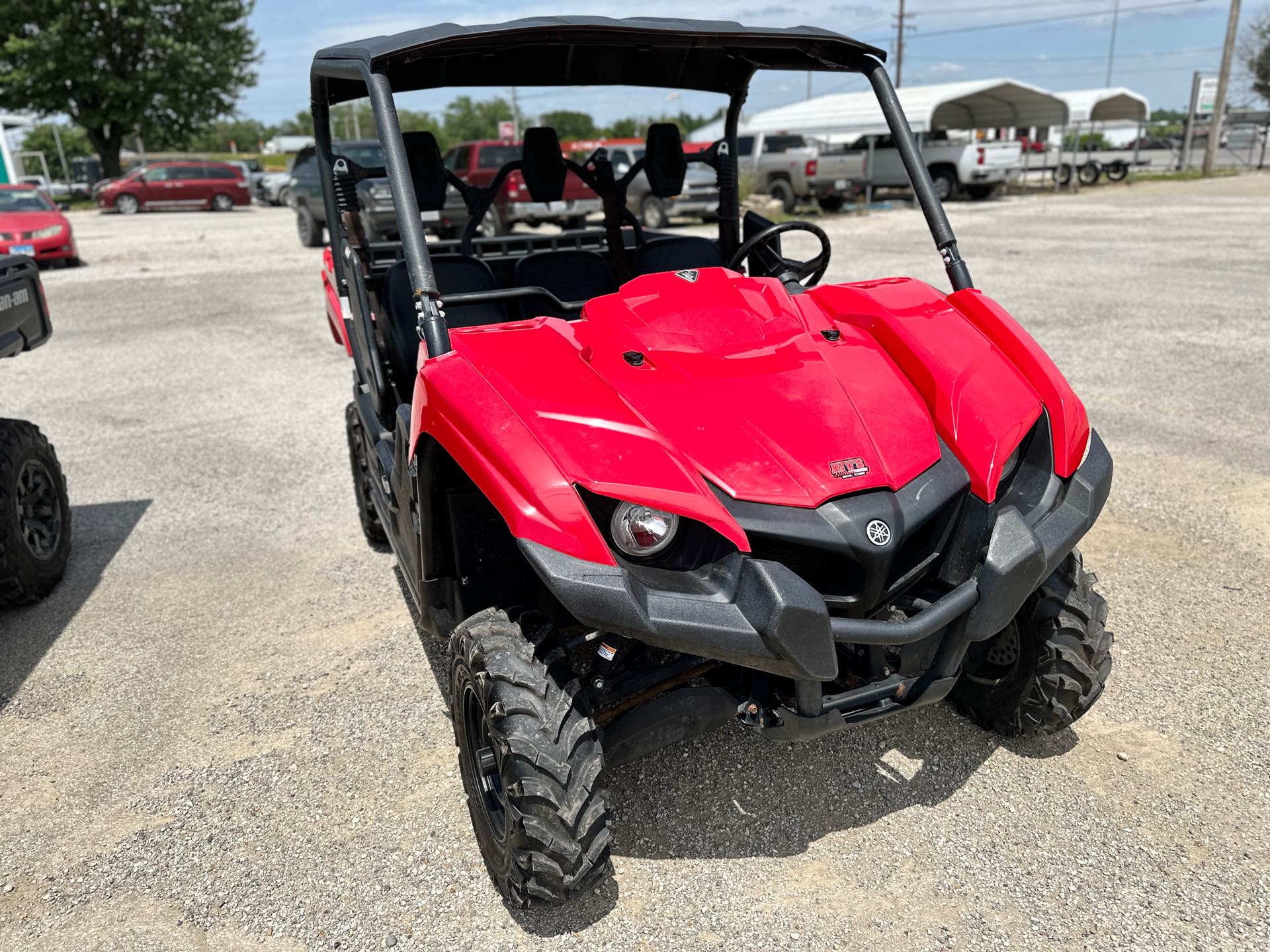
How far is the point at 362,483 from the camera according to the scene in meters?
4.27

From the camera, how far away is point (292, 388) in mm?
7449

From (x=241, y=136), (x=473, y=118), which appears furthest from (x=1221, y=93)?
(x=241, y=136)

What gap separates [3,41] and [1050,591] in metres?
42.0

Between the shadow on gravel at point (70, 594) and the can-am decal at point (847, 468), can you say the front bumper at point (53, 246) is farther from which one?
the can-am decal at point (847, 468)

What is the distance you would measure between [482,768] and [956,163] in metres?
22.4

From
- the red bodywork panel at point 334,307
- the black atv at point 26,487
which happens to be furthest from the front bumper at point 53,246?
the red bodywork panel at point 334,307

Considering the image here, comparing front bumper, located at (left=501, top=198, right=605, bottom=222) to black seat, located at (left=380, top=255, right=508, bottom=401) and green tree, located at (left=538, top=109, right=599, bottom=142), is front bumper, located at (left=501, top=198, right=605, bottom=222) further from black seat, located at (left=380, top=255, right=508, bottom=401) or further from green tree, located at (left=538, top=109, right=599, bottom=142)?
green tree, located at (left=538, top=109, right=599, bottom=142)

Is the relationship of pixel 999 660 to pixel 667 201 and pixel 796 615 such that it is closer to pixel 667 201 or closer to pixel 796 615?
pixel 796 615

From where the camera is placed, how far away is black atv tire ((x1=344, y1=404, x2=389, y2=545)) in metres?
4.10

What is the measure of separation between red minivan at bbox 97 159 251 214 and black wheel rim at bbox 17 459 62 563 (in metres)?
25.7

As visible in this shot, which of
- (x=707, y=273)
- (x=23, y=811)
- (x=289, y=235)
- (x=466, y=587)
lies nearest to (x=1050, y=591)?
(x=707, y=273)

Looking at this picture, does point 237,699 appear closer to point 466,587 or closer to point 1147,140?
point 466,587

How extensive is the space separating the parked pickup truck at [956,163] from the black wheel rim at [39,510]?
1939cm

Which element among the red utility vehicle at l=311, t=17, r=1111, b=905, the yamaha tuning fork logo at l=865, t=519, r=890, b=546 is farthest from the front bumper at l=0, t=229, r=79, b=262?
the yamaha tuning fork logo at l=865, t=519, r=890, b=546
